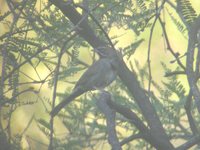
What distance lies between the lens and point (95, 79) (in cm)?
225

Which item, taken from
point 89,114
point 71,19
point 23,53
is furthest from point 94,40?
point 89,114

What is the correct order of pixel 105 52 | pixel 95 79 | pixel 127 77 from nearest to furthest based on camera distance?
pixel 105 52, pixel 127 77, pixel 95 79

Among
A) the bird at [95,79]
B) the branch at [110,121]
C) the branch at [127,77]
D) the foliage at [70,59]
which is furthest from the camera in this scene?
the bird at [95,79]

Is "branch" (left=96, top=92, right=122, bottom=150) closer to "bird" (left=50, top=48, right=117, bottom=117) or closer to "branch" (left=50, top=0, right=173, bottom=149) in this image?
"branch" (left=50, top=0, right=173, bottom=149)

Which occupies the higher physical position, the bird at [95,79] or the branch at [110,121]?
the bird at [95,79]

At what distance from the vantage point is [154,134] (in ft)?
5.76

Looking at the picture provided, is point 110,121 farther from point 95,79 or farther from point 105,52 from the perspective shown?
point 95,79

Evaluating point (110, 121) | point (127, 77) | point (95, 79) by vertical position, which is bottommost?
point (110, 121)

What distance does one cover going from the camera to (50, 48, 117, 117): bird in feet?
6.69

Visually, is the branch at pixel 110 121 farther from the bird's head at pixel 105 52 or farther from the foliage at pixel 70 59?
the bird's head at pixel 105 52

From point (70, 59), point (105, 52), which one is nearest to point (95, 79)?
point (70, 59)

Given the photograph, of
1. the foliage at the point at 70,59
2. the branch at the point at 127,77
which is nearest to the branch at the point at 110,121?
the foliage at the point at 70,59

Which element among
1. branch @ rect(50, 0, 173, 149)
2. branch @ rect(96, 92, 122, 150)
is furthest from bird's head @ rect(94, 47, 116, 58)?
branch @ rect(96, 92, 122, 150)

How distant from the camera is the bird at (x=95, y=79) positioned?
6.69ft
